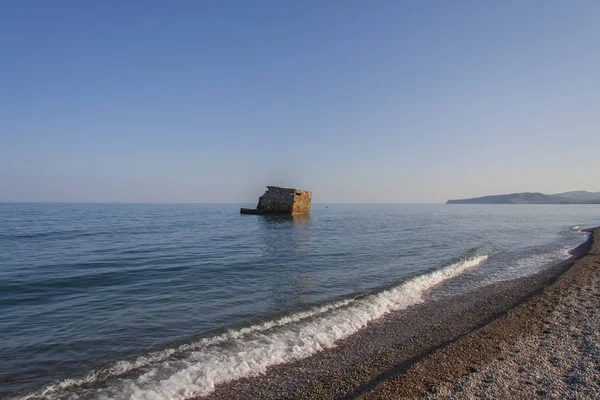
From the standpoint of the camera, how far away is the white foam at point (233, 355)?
20.2 feet

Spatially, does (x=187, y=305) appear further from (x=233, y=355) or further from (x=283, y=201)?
(x=283, y=201)

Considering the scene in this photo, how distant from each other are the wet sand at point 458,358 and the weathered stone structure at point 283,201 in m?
55.1

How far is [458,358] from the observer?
6.70 m

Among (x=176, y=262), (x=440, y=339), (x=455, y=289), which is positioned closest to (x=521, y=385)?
(x=440, y=339)

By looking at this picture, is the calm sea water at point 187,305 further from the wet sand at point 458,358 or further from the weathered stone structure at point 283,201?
the weathered stone structure at point 283,201

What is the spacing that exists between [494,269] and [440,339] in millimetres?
11640

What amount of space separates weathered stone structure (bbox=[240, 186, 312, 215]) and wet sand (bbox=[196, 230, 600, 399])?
55121 mm

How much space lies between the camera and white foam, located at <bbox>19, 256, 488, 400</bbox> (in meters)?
6.16

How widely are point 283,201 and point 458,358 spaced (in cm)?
5975

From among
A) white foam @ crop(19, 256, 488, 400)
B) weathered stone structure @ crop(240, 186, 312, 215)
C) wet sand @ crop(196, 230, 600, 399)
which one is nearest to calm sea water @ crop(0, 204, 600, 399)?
white foam @ crop(19, 256, 488, 400)

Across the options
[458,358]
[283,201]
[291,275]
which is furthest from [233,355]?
[283,201]

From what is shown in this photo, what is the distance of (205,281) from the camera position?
15.0 m

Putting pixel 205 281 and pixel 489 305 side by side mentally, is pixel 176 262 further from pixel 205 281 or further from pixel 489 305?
pixel 489 305

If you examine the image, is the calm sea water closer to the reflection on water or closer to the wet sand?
the reflection on water
